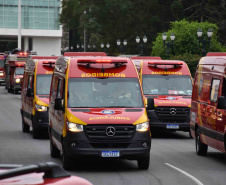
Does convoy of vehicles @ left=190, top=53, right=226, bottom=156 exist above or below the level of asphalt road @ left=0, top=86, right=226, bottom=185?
above

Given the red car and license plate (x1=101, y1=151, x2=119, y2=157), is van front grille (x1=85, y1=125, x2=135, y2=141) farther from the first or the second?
the red car

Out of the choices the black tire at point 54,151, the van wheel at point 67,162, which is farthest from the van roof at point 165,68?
the van wheel at point 67,162

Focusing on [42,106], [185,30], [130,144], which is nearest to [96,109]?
[130,144]

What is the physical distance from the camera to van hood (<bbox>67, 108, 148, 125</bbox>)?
522 inches

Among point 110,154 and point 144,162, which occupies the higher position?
point 110,154

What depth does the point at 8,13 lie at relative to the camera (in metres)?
124

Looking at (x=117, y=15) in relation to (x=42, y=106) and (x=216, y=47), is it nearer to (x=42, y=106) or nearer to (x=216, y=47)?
(x=216, y=47)

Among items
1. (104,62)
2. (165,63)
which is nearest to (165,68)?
(165,63)

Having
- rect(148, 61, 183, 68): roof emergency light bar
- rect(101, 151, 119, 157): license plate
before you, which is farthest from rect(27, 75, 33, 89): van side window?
rect(101, 151, 119, 157): license plate

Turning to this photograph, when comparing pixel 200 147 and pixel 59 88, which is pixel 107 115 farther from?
pixel 200 147

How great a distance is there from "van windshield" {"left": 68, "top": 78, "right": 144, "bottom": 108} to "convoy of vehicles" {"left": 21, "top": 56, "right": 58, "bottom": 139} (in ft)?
20.4

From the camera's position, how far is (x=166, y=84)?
22047 millimetres

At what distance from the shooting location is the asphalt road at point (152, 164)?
12422mm

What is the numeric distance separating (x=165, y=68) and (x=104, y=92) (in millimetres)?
8222
